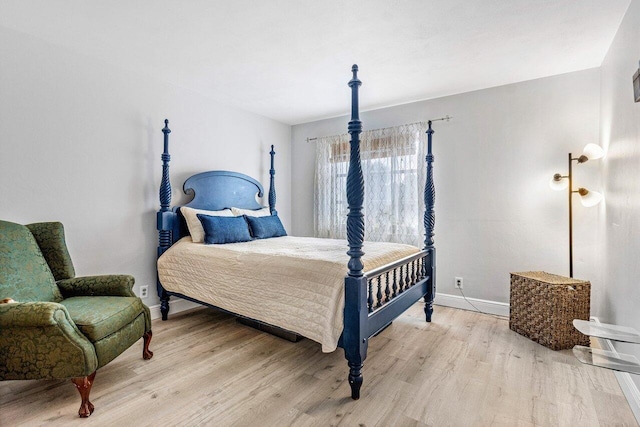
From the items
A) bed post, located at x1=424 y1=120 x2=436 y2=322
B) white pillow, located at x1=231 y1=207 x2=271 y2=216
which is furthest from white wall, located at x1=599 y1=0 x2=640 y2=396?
white pillow, located at x1=231 y1=207 x2=271 y2=216

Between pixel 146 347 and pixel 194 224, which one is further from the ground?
pixel 194 224

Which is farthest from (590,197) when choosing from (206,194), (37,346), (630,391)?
(37,346)

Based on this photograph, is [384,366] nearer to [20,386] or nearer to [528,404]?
[528,404]

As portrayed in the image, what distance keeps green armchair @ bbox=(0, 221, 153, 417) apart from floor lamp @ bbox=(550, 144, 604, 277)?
3.58 m

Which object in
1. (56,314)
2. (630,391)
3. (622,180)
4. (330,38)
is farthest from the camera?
(330,38)

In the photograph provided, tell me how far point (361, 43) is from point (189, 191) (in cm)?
231

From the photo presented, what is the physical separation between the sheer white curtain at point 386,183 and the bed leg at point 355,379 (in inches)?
86.9

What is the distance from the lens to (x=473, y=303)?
11.3ft

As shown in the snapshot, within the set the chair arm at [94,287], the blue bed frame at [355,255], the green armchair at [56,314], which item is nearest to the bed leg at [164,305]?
the blue bed frame at [355,255]

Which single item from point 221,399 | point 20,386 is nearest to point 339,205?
point 221,399

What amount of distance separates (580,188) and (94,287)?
13.1ft

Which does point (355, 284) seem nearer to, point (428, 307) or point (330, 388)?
point (330, 388)

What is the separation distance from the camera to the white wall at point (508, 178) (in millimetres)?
2951

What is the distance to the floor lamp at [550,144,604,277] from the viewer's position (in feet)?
8.55
